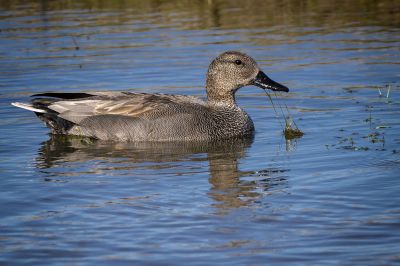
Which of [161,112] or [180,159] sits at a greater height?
[161,112]

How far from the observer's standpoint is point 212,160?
9.82 meters

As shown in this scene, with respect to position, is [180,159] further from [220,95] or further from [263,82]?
→ [263,82]

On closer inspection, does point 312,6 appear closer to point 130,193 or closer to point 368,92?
point 368,92

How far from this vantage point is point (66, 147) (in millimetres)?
10820

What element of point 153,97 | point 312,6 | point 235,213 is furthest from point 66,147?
point 312,6

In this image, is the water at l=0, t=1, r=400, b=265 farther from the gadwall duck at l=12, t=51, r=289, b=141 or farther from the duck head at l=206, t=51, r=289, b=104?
the duck head at l=206, t=51, r=289, b=104

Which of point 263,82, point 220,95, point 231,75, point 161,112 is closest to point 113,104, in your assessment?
point 161,112

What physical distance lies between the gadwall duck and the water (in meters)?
0.27

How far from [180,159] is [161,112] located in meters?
1.35

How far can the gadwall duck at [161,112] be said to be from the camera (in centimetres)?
1101

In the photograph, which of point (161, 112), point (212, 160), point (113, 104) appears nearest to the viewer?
point (212, 160)

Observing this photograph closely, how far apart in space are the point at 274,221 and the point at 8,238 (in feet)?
6.91

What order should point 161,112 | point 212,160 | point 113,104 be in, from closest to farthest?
1. point 212,160
2. point 161,112
3. point 113,104

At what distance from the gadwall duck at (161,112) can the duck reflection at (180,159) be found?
6.1 inches
